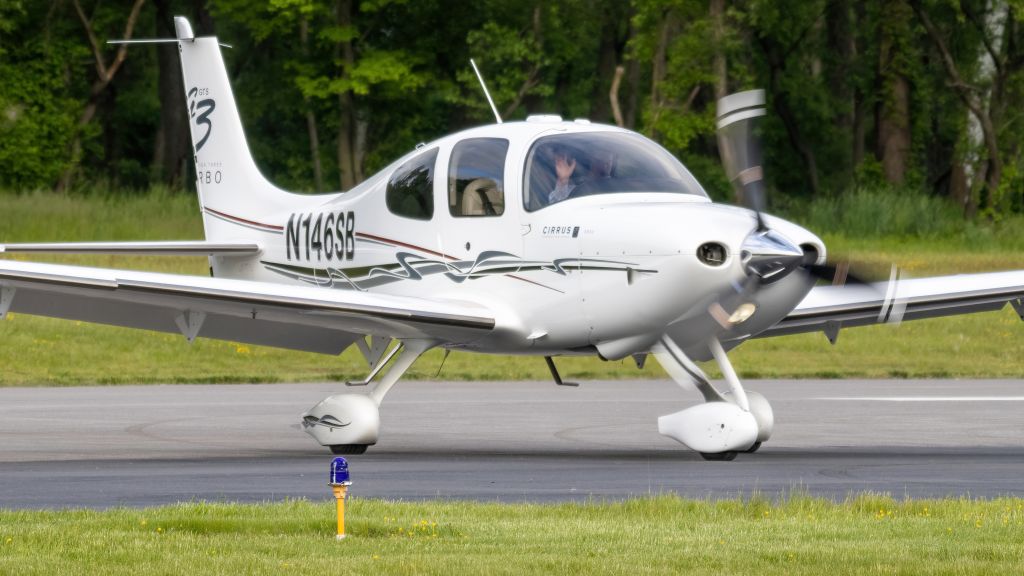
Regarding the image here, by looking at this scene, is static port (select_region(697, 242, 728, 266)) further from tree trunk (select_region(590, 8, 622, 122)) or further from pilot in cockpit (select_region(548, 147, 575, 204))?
tree trunk (select_region(590, 8, 622, 122))

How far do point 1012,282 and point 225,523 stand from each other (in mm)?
8542

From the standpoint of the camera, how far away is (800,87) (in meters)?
56.1

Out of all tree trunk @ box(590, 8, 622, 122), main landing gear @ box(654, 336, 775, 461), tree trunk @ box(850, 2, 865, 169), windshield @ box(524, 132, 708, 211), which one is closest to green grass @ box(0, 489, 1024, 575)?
main landing gear @ box(654, 336, 775, 461)

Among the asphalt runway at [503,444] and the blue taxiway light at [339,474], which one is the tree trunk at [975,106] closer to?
the asphalt runway at [503,444]

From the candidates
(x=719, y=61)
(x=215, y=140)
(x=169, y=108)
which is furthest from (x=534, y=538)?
(x=169, y=108)

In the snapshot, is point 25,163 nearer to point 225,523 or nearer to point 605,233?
point 605,233

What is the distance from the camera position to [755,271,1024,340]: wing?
1449cm

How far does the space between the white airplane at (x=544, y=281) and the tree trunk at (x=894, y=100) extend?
1308 inches

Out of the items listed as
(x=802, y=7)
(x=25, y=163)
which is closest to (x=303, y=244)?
(x=25, y=163)

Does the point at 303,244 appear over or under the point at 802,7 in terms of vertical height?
under

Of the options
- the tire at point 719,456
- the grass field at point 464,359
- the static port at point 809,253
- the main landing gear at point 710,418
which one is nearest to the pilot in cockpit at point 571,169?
the main landing gear at point 710,418

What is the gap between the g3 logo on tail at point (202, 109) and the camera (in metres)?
18.3

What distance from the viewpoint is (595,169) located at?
13.3m

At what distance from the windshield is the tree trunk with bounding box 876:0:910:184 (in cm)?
3535
